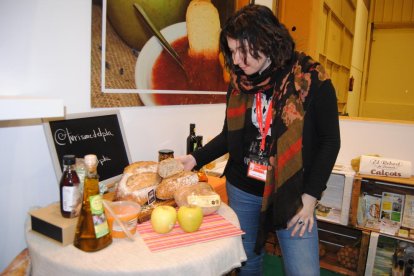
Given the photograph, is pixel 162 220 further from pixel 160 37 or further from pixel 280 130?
pixel 160 37

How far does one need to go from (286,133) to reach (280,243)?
0.45 metres

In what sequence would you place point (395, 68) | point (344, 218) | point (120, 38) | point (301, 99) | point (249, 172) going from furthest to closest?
point (395, 68) → point (344, 218) → point (120, 38) → point (249, 172) → point (301, 99)

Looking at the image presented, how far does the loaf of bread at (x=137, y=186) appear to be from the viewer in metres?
1.13

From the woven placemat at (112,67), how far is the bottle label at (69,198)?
54 centimetres

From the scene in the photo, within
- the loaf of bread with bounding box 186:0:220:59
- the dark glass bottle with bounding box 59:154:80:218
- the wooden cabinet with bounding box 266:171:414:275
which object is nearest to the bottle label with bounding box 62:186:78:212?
the dark glass bottle with bounding box 59:154:80:218

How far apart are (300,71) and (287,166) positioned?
35cm

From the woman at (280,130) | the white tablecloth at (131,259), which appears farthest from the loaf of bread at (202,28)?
the white tablecloth at (131,259)

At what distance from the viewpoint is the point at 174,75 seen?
6.03 feet

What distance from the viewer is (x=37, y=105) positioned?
0.86 meters

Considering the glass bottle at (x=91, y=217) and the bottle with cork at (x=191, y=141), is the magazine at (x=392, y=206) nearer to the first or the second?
the bottle with cork at (x=191, y=141)

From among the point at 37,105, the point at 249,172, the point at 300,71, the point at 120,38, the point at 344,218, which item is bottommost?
the point at 344,218

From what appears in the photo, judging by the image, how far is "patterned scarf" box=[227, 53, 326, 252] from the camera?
1131mm

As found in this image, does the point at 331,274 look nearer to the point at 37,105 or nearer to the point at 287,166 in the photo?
the point at 287,166

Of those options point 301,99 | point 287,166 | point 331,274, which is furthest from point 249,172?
point 331,274
